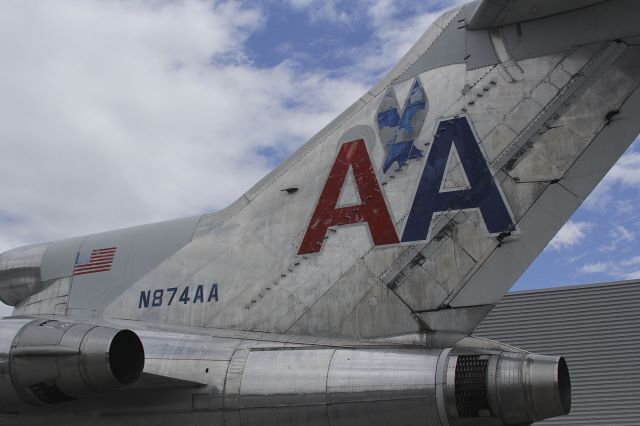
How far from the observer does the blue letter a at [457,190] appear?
603cm

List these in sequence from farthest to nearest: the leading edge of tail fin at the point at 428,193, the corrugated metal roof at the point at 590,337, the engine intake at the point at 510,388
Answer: the corrugated metal roof at the point at 590,337, the leading edge of tail fin at the point at 428,193, the engine intake at the point at 510,388

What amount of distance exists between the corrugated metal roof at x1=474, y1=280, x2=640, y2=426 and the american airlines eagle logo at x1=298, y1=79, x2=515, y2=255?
A: 8940mm

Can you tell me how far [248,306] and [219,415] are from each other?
115 cm

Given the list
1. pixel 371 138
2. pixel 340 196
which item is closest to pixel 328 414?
pixel 340 196

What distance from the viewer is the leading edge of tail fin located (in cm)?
586

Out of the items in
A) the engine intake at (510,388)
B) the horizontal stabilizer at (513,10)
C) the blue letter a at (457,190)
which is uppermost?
the horizontal stabilizer at (513,10)

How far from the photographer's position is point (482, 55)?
21.6 ft

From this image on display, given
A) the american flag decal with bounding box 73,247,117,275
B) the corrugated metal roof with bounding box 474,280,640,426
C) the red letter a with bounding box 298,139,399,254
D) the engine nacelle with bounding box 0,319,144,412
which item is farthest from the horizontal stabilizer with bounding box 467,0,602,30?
Result: the corrugated metal roof with bounding box 474,280,640,426

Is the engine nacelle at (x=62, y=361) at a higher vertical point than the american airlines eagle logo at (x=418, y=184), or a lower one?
lower

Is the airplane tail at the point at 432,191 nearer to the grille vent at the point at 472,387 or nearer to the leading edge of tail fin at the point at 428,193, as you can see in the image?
the leading edge of tail fin at the point at 428,193

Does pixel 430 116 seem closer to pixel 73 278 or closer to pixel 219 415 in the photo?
pixel 219 415

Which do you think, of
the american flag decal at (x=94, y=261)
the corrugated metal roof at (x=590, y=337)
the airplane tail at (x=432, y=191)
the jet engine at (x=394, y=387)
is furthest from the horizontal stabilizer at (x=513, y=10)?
the corrugated metal roof at (x=590, y=337)

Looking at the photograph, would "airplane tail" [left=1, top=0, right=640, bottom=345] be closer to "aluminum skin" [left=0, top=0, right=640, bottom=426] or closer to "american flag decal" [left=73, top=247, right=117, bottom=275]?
"aluminum skin" [left=0, top=0, right=640, bottom=426]

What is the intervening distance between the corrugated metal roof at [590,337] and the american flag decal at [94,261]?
9088 millimetres
